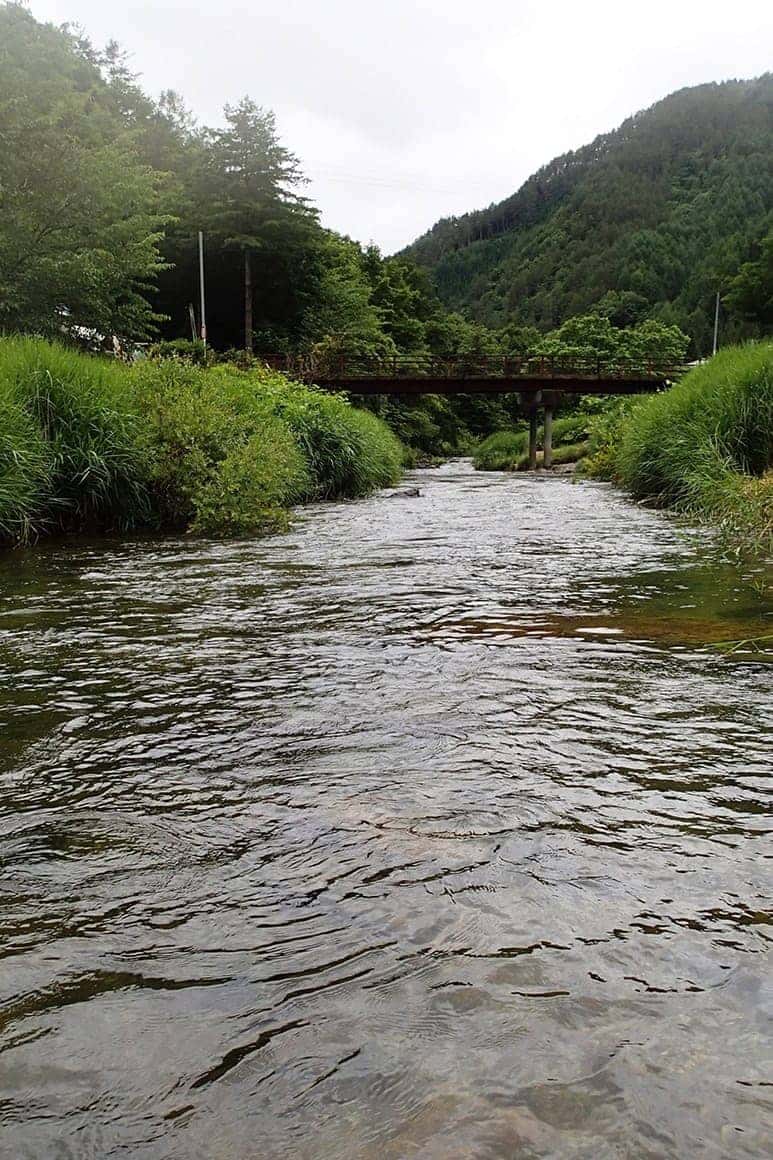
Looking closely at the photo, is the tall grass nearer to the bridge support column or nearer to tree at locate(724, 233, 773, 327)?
the bridge support column

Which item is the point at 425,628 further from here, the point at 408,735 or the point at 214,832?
the point at 214,832

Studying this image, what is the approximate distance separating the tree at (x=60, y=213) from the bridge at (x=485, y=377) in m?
13.5

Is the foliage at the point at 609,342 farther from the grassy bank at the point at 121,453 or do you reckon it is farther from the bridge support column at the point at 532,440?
the grassy bank at the point at 121,453

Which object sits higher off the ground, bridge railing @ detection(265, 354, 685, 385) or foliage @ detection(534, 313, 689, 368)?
foliage @ detection(534, 313, 689, 368)

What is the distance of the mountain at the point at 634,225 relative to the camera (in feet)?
371

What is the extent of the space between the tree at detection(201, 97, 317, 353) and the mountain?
5065 centimetres

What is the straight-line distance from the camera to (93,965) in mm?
1770

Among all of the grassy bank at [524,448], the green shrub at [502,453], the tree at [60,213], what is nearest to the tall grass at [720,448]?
the tree at [60,213]

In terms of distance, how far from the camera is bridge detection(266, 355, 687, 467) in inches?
1428

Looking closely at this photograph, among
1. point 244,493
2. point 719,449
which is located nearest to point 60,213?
point 244,493

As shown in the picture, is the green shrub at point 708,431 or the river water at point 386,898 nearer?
the river water at point 386,898

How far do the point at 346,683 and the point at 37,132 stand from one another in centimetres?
1981

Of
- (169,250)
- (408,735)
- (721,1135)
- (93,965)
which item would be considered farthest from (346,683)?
(169,250)

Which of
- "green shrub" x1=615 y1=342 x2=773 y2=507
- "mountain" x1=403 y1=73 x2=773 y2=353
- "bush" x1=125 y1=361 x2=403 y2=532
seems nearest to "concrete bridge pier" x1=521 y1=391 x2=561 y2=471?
"green shrub" x1=615 y1=342 x2=773 y2=507
